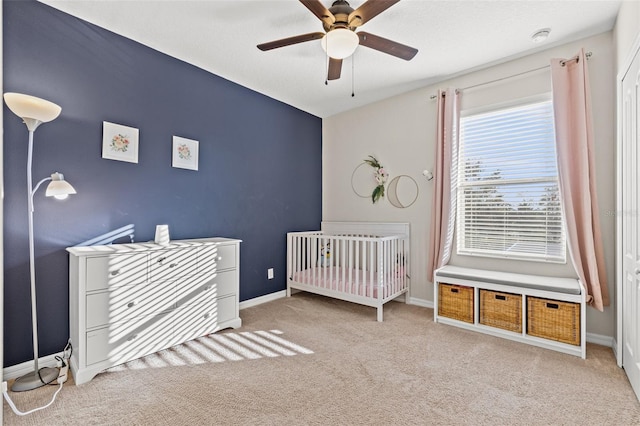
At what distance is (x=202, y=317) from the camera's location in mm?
2811

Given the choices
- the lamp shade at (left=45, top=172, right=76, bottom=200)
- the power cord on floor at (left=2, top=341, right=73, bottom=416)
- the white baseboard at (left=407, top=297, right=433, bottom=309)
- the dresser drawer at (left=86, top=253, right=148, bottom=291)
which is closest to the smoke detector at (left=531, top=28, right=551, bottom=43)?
the white baseboard at (left=407, top=297, right=433, bottom=309)

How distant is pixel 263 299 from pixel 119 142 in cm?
216

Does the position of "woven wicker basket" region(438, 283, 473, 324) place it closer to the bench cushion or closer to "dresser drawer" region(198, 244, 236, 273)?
the bench cushion

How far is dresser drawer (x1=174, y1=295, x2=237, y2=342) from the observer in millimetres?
2678

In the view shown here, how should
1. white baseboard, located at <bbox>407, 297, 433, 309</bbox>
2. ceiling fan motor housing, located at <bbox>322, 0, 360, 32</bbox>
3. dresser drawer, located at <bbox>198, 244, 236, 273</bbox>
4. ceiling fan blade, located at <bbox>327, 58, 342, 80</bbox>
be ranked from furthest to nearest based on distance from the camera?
white baseboard, located at <bbox>407, 297, 433, 309</bbox> → dresser drawer, located at <bbox>198, 244, 236, 273</bbox> → ceiling fan blade, located at <bbox>327, 58, 342, 80</bbox> → ceiling fan motor housing, located at <bbox>322, 0, 360, 32</bbox>

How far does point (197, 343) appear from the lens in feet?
8.96

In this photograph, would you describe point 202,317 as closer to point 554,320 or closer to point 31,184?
point 31,184

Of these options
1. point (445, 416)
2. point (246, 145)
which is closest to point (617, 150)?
point (445, 416)

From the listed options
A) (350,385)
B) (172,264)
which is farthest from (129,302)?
(350,385)

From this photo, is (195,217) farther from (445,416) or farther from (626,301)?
(626,301)

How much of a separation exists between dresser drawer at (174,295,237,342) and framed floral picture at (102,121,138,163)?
4.30 ft

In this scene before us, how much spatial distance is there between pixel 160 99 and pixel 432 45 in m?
2.38

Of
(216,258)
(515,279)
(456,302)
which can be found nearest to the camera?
(515,279)

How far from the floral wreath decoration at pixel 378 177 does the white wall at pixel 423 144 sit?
7cm
